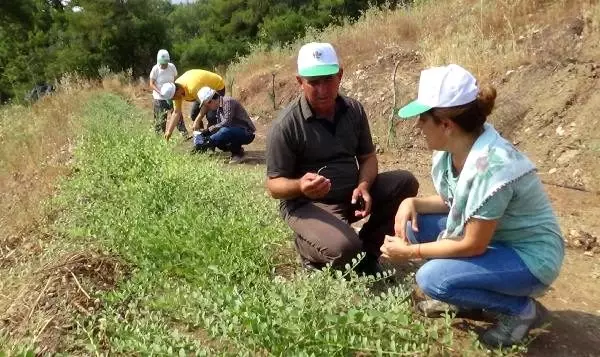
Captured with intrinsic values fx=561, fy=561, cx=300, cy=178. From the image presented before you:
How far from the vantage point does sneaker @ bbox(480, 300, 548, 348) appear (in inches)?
99.0

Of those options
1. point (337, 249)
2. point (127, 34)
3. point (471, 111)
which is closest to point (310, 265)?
point (337, 249)

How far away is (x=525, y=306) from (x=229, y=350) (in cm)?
134

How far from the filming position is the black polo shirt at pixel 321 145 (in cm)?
313

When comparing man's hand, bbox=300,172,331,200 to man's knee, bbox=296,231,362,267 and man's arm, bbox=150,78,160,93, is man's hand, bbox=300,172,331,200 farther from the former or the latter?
man's arm, bbox=150,78,160,93

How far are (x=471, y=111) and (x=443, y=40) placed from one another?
7.09 meters

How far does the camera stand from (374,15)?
12922mm

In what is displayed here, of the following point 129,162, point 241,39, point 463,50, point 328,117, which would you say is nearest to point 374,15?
Answer: point 463,50

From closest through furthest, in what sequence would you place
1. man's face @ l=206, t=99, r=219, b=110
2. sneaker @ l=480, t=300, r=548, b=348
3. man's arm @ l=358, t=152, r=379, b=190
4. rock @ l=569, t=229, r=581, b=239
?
sneaker @ l=480, t=300, r=548, b=348
man's arm @ l=358, t=152, r=379, b=190
rock @ l=569, t=229, r=581, b=239
man's face @ l=206, t=99, r=219, b=110

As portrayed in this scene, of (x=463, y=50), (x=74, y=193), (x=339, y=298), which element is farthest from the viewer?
(x=463, y=50)

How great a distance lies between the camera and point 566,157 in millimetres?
5488

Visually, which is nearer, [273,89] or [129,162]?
[129,162]

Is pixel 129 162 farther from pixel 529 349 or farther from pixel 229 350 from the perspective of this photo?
pixel 529 349

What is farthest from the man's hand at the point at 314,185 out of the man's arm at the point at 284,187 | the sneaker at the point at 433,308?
the sneaker at the point at 433,308

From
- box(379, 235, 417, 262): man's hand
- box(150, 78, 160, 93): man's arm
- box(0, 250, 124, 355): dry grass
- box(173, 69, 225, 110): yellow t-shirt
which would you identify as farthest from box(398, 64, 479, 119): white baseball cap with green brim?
box(150, 78, 160, 93): man's arm
